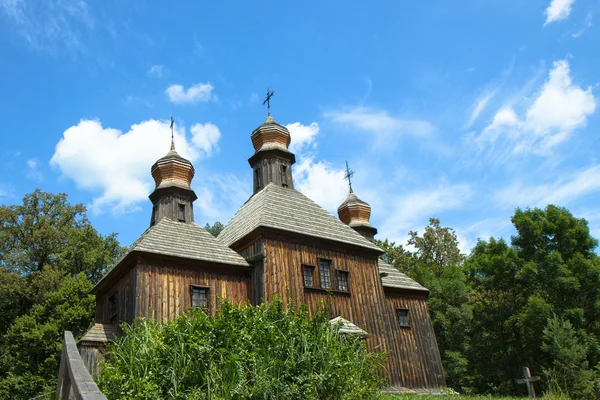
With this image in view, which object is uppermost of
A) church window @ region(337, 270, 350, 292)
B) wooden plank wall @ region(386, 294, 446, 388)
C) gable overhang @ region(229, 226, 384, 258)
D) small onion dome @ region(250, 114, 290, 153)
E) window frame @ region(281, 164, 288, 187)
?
small onion dome @ region(250, 114, 290, 153)

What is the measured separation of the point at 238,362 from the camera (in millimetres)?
8289

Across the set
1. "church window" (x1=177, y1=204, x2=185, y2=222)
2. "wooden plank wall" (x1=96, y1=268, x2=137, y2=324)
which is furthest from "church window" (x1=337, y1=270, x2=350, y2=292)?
"wooden plank wall" (x1=96, y1=268, x2=137, y2=324)

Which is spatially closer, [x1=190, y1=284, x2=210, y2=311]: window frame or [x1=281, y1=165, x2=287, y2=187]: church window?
[x1=190, y1=284, x2=210, y2=311]: window frame

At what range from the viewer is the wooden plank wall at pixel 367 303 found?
16.5 metres

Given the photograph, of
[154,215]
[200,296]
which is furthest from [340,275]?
[154,215]

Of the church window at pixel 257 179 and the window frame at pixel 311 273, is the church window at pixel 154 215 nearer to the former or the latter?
the church window at pixel 257 179

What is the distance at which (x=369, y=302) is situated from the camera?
59.5 feet

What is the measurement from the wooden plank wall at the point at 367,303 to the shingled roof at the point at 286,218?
1.86ft

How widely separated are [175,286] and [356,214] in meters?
14.6

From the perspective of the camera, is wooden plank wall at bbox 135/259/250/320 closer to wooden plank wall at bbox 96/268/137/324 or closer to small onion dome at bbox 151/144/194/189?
wooden plank wall at bbox 96/268/137/324

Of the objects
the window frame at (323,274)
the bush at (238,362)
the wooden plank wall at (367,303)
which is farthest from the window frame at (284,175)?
the bush at (238,362)

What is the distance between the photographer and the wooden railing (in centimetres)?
434

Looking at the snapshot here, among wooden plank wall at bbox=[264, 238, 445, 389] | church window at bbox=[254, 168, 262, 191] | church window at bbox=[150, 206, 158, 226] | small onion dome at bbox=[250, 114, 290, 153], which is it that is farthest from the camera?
small onion dome at bbox=[250, 114, 290, 153]

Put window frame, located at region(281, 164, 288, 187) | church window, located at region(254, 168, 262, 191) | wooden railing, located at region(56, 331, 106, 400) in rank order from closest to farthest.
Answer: wooden railing, located at region(56, 331, 106, 400) < window frame, located at region(281, 164, 288, 187) < church window, located at region(254, 168, 262, 191)
